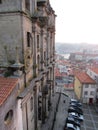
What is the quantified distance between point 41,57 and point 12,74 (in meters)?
9.94

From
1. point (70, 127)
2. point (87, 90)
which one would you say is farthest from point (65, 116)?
point (87, 90)

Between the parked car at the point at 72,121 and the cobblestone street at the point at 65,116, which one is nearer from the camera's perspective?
the cobblestone street at the point at 65,116

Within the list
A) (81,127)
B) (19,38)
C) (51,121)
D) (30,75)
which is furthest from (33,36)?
(81,127)

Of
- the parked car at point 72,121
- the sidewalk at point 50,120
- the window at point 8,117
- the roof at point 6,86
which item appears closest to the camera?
the roof at point 6,86

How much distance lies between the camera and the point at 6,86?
45.9 ft

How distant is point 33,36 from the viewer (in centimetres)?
1953

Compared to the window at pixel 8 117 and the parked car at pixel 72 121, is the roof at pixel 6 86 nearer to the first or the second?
the window at pixel 8 117

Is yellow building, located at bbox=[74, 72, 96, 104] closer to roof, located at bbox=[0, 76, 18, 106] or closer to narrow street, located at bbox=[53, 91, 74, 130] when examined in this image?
narrow street, located at bbox=[53, 91, 74, 130]

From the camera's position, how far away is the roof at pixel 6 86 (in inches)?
500

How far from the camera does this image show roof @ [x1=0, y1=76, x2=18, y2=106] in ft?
41.7

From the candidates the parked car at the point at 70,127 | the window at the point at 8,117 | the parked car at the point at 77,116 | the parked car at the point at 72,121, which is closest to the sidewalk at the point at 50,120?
the parked car at the point at 70,127

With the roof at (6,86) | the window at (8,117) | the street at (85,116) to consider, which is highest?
the roof at (6,86)

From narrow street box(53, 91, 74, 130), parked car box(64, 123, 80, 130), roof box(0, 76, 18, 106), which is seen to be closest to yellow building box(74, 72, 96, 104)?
narrow street box(53, 91, 74, 130)

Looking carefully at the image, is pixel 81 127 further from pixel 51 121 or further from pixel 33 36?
pixel 33 36
